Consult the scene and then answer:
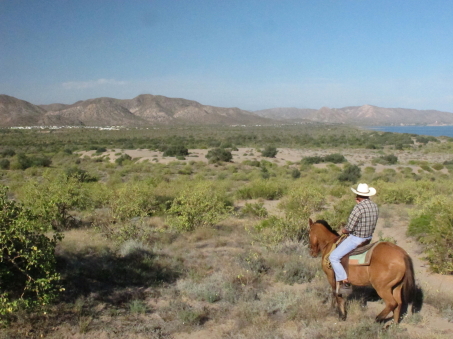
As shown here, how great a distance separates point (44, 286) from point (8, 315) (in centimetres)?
69

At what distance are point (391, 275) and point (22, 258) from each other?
5209 mm

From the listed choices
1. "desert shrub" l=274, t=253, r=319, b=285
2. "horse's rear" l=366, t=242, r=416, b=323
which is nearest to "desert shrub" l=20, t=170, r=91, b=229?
"desert shrub" l=274, t=253, r=319, b=285

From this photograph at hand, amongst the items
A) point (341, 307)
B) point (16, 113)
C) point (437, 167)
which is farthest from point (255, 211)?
point (16, 113)

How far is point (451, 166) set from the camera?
30.2 metres

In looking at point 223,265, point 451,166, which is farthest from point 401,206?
point 451,166

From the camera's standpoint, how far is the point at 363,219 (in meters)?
5.33

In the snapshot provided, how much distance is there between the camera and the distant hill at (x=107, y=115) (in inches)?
5842

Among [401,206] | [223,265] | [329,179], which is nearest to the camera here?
[223,265]

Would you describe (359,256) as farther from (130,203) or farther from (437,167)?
(437,167)

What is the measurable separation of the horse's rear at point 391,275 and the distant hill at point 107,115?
15532 cm

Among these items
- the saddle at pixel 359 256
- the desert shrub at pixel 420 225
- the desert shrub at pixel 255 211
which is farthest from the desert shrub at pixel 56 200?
the desert shrub at pixel 420 225

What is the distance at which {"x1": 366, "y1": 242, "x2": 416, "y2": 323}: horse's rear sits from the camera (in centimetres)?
504

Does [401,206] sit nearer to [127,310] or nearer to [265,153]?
[127,310]

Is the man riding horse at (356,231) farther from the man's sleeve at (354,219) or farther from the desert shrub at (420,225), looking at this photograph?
the desert shrub at (420,225)
